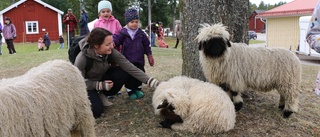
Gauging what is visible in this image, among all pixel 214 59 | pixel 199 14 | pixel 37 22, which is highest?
pixel 37 22

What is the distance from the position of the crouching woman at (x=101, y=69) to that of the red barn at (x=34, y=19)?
35.2m

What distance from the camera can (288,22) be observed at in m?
22.2

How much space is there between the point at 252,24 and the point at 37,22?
53268mm

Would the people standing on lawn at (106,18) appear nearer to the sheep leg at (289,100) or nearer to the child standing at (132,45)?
the child standing at (132,45)

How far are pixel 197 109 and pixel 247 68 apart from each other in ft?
3.60

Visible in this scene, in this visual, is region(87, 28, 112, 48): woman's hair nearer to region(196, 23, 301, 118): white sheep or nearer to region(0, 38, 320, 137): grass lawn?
region(0, 38, 320, 137): grass lawn

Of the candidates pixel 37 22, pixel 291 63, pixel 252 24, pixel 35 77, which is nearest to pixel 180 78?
pixel 291 63

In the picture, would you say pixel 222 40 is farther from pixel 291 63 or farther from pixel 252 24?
pixel 252 24

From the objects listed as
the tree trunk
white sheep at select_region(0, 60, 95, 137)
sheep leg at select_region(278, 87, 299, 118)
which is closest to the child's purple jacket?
the tree trunk

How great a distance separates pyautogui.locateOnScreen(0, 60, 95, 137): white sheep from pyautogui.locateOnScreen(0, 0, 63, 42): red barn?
36829mm

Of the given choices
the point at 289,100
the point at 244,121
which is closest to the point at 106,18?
the point at 244,121

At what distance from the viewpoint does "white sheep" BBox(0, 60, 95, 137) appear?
2387 millimetres

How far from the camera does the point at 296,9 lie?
21.4 meters

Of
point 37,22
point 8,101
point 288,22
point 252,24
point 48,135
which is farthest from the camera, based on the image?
point 252,24
